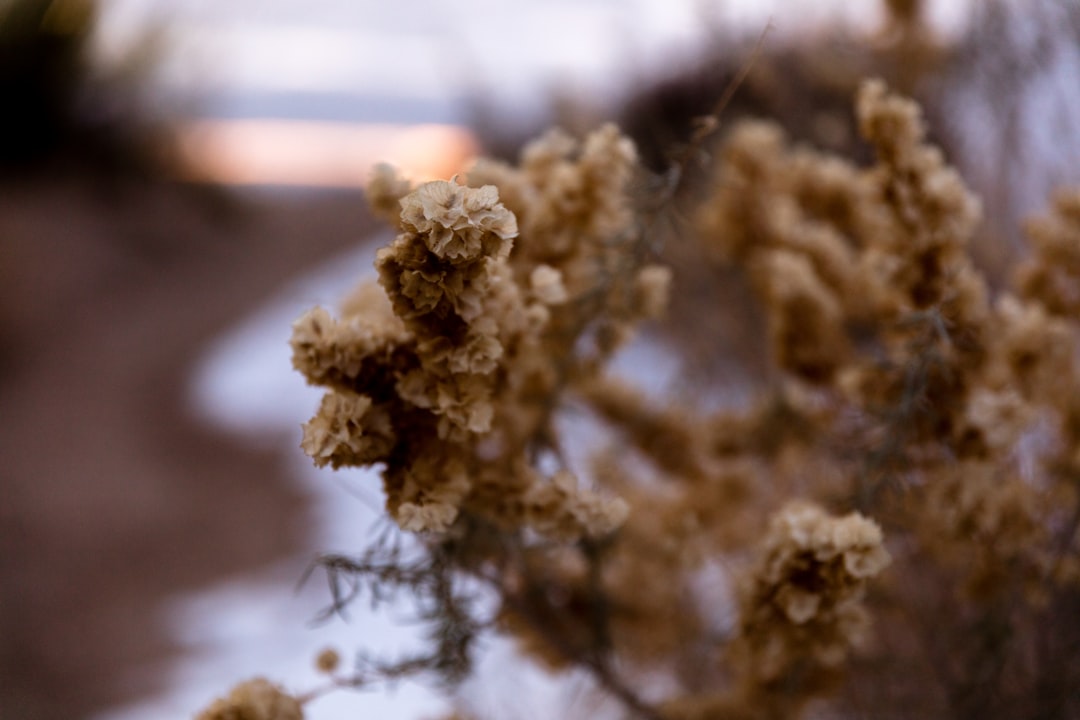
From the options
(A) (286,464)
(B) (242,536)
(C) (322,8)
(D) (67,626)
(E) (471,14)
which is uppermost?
(C) (322,8)

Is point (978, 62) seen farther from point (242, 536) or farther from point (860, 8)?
point (242, 536)

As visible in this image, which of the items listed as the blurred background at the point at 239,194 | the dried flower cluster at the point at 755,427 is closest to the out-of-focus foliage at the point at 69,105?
the blurred background at the point at 239,194

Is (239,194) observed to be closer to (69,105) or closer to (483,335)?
(69,105)

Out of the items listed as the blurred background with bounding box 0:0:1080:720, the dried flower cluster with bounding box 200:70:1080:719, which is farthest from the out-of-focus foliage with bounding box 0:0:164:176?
→ the dried flower cluster with bounding box 200:70:1080:719

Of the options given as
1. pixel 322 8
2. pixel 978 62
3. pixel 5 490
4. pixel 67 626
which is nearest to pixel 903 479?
pixel 978 62

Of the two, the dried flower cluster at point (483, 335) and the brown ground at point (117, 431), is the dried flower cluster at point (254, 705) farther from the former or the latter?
the brown ground at point (117, 431)

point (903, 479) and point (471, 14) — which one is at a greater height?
point (471, 14)

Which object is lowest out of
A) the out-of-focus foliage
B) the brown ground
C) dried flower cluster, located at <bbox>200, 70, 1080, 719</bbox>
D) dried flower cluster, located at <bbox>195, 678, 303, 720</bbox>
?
dried flower cluster, located at <bbox>195, 678, 303, 720</bbox>

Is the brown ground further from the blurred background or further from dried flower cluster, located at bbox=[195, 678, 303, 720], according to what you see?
dried flower cluster, located at bbox=[195, 678, 303, 720]
